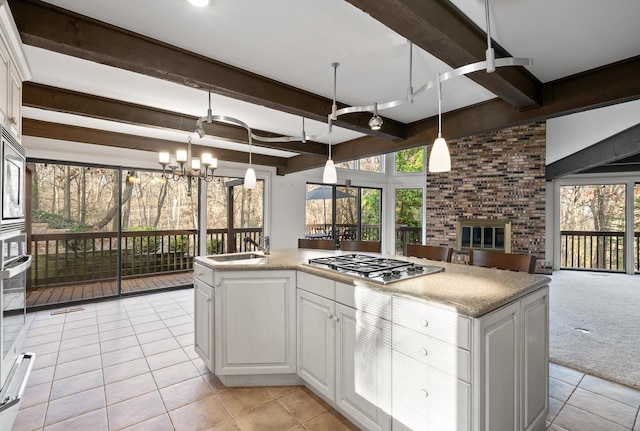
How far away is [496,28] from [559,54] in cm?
68

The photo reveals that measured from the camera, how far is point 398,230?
324 inches

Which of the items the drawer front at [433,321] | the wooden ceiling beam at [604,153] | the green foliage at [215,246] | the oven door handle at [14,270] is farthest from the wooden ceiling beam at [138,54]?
the green foliage at [215,246]

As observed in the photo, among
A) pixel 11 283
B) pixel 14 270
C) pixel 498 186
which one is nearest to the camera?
pixel 14 270

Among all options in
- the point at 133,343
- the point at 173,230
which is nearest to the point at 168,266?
the point at 173,230

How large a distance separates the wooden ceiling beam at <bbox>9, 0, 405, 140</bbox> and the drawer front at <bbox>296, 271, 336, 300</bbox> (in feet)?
4.94

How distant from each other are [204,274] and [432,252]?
2110mm

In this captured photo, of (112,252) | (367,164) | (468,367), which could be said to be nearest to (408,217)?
(367,164)

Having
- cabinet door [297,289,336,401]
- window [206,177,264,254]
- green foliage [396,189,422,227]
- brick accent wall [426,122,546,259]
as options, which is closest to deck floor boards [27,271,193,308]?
window [206,177,264,254]

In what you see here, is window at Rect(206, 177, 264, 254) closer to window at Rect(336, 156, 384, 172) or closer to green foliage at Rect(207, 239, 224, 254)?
green foliage at Rect(207, 239, 224, 254)

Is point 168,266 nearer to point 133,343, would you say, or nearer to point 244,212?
point 244,212

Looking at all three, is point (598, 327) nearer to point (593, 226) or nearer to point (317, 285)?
point (317, 285)

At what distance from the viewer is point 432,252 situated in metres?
3.08

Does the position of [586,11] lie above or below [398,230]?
above

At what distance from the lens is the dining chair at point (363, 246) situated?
362 centimetres
